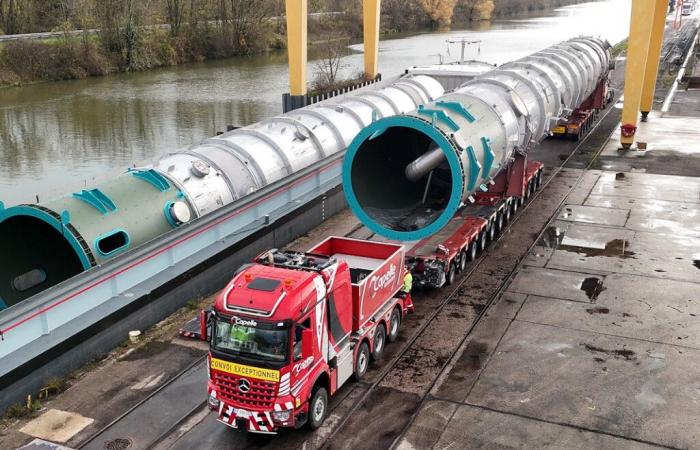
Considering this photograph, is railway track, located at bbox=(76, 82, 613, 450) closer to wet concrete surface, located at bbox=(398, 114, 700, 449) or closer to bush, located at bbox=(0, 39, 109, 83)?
wet concrete surface, located at bbox=(398, 114, 700, 449)

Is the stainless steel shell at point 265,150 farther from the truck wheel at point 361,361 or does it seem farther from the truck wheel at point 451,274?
the truck wheel at point 361,361

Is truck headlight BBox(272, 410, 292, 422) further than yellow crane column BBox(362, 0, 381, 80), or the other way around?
yellow crane column BBox(362, 0, 381, 80)

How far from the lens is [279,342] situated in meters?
9.92

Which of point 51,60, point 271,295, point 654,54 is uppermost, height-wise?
point 654,54

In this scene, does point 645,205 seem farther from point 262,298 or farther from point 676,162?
point 262,298

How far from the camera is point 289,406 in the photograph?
1009cm

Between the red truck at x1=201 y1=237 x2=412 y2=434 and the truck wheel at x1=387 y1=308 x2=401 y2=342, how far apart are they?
2247 mm

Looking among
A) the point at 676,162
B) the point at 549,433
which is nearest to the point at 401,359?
the point at 549,433

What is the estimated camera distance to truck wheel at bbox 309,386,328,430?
1080cm

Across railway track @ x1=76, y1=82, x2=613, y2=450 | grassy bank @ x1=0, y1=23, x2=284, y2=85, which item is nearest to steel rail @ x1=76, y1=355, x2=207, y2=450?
railway track @ x1=76, y1=82, x2=613, y2=450

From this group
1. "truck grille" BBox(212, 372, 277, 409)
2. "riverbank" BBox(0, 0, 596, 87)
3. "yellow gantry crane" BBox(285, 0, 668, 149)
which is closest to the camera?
Answer: "truck grille" BBox(212, 372, 277, 409)

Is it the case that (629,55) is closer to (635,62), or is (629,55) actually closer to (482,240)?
(635,62)

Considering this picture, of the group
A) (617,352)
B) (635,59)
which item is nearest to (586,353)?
(617,352)

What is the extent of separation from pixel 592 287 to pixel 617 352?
11.0 feet
